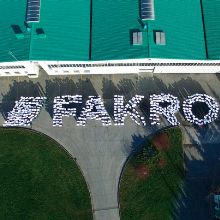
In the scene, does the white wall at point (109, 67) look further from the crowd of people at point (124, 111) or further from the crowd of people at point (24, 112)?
the crowd of people at point (124, 111)

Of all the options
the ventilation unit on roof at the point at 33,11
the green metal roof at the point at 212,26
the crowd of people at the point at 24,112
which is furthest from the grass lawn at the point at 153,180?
the ventilation unit on roof at the point at 33,11

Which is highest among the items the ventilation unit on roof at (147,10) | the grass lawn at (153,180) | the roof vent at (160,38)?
the ventilation unit on roof at (147,10)

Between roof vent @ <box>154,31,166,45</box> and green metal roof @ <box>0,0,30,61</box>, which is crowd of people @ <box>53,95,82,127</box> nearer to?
green metal roof @ <box>0,0,30,61</box>

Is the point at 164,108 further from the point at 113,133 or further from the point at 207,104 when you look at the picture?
the point at 113,133

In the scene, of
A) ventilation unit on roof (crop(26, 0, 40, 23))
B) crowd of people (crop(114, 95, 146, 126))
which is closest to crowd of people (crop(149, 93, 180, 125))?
crowd of people (crop(114, 95, 146, 126))

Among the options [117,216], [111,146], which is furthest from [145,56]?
[117,216]

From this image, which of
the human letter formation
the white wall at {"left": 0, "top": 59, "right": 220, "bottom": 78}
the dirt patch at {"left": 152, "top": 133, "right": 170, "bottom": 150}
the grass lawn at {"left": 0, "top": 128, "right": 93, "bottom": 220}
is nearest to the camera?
the grass lawn at {"left": 0, "top": 128, "right": 93, "bottom": 220}

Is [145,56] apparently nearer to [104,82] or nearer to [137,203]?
[104,82]
